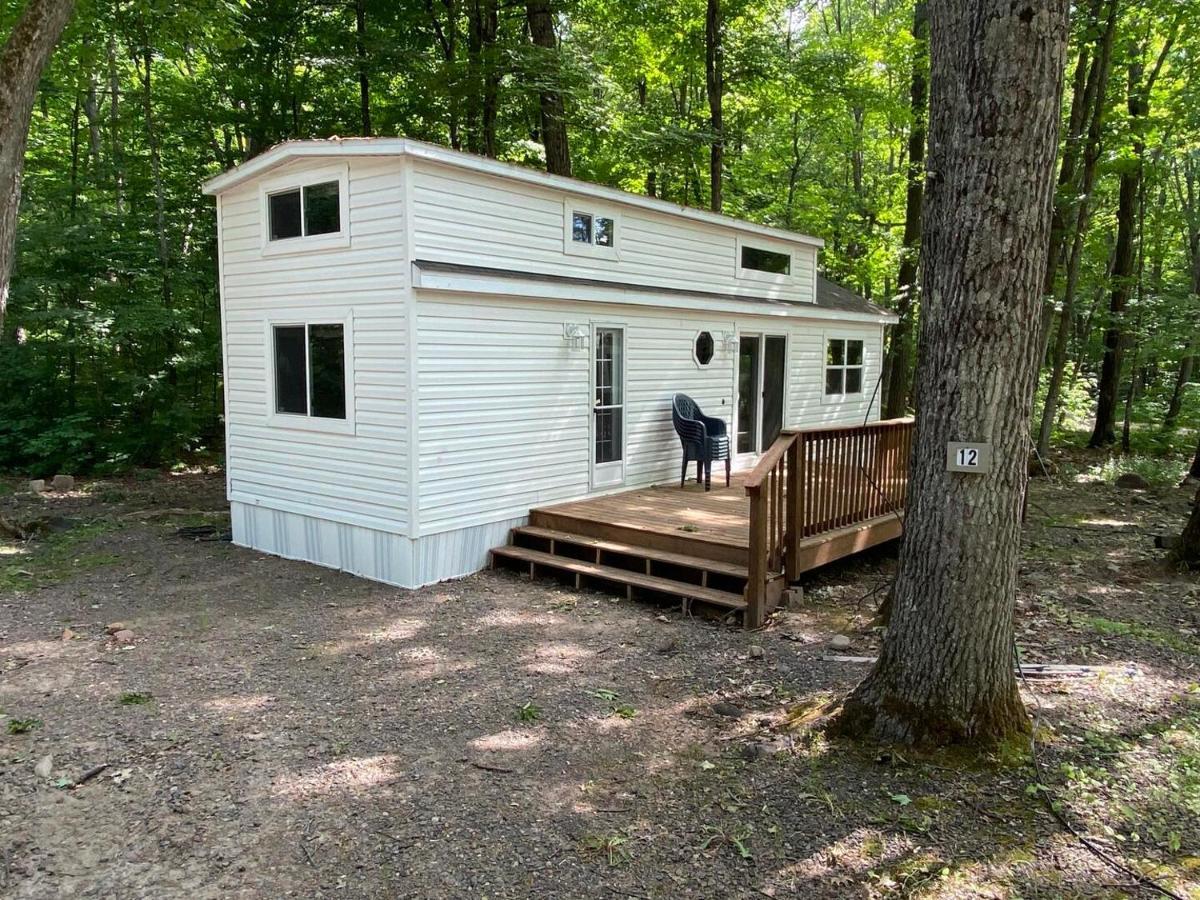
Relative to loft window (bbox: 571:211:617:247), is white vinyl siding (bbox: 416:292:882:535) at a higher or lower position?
lower

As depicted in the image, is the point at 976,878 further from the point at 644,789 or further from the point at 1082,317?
the point at 1082,317

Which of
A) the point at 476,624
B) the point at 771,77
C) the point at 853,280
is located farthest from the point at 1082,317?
the point at 476,624

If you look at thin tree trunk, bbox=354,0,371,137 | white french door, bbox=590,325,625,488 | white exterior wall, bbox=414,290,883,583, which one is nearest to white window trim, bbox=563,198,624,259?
white exterior wall, bbox=414,290,883,583

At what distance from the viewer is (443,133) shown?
1595 cm

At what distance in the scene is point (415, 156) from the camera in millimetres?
6461

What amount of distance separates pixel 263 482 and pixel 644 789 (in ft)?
20.6

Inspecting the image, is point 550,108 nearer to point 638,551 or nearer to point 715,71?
point 715,71

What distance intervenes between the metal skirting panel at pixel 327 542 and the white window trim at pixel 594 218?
355cm

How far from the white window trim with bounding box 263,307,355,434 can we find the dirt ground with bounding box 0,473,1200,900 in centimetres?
166

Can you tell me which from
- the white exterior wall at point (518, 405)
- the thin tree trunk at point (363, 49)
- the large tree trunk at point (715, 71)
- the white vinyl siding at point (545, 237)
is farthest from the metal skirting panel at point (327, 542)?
the large tree trunk at point (715, 71)

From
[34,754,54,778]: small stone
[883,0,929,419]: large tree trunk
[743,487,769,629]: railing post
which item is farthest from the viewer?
[883,0,929,419]: large tree trunk

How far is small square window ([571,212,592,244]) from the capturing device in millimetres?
8281

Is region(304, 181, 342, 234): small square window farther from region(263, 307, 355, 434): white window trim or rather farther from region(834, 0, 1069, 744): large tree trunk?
region(834, 0, 1069, 744): large tree trunk

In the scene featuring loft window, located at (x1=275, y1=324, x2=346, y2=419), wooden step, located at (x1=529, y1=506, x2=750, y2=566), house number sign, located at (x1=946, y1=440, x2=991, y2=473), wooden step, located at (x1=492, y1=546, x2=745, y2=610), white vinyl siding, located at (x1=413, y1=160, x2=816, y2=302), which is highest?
white vinyl siding, located at (x1=413, y1=160, x2=816, y2=302)
